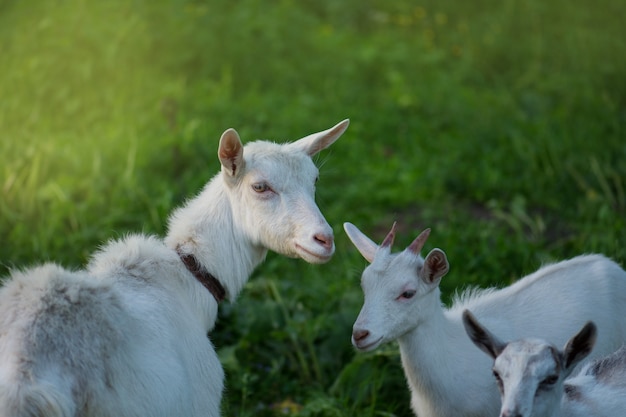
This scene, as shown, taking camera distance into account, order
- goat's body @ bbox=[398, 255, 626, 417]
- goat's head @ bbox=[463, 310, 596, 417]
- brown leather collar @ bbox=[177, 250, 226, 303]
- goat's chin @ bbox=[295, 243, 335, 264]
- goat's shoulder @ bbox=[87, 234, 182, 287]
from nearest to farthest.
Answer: goat's head @ bbox=[463, 310, 596, 417] < goat's shoulder @ bbox=[87, 234, 182, 287] < goat's chin @ bbox=[295, 243, 335, 264] < brown leather collar @ bbox=[177, 250, 226, 303] < goat's body @ bbox=[398, 255, 626, 417]

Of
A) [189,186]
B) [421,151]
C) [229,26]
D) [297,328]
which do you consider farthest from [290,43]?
[297,328]

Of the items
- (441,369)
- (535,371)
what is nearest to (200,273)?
(441,369)

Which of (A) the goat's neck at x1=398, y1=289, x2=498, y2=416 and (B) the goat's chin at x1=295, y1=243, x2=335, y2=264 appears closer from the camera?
(B) the goat's chin at x1=295, y1=243, x2=335, y2=264

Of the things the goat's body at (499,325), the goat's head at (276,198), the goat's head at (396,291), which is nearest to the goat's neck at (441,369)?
the goat's body at (499,325)

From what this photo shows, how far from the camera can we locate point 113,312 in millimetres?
3984

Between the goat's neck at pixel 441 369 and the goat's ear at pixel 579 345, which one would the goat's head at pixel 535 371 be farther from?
the goat's neck at pixel 441 369

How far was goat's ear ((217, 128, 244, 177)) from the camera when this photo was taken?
4660mm

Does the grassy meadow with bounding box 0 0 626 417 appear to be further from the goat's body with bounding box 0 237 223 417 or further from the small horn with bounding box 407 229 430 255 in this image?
the goat's body with bounding box 0 237 223 417

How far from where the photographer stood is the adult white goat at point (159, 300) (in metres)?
3.72

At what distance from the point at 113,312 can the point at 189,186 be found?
420 cm

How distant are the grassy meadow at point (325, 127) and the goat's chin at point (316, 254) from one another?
74 cm

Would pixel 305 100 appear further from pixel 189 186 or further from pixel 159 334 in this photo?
pixel 159 334

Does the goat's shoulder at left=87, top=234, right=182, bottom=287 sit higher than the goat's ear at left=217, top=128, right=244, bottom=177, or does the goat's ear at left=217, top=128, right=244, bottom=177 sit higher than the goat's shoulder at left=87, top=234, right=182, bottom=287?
the goat's ear at left=217, top=128, right=244, bottom=177

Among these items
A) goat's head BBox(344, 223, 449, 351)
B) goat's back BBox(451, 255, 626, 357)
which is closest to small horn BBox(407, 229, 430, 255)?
goat's head BBox(344, 223, 449, 351)
